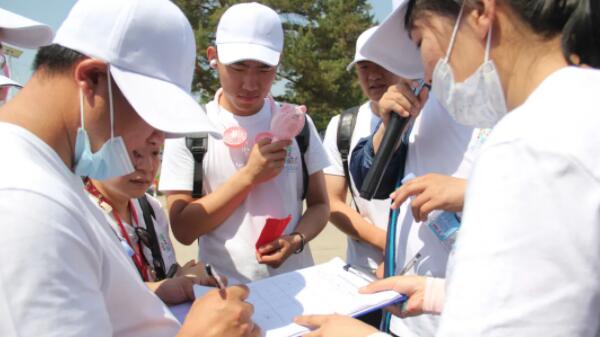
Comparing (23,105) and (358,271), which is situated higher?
(23,105)

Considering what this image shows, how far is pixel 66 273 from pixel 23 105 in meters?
0.44

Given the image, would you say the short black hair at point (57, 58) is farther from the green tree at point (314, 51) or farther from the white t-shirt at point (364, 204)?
the green tree at point (314, 51)

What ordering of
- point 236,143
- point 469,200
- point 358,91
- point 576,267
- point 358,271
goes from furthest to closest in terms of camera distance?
point 358,91
point 236,143
point 358,271
point 469,200
point 576,267

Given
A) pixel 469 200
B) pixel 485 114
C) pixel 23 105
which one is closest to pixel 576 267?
pixel 469 200

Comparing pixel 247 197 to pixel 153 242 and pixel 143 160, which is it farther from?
pixel 143 160

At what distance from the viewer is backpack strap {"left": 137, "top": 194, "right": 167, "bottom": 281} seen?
200 centimetres

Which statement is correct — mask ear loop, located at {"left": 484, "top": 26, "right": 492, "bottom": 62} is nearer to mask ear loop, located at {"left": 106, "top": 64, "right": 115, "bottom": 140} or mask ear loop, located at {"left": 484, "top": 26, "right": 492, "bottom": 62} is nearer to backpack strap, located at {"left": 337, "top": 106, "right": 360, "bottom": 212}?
mask ear loop, located at {"left": 106, "top": 64, "right": 115, "bottom": 140}

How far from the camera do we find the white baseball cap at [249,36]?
2.23 meters

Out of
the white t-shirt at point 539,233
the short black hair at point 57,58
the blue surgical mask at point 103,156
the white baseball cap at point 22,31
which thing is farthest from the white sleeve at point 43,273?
the white baseball cap at point 22,31

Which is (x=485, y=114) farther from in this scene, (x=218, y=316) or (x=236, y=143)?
(x=236, y=143)

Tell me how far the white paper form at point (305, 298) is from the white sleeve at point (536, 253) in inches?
Answer: 26.7

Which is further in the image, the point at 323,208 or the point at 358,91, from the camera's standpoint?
the point at 358,91

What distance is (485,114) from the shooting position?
4.38ft

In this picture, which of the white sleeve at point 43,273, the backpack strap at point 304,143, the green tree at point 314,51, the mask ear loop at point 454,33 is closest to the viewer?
the white sleeve at point 43,273
